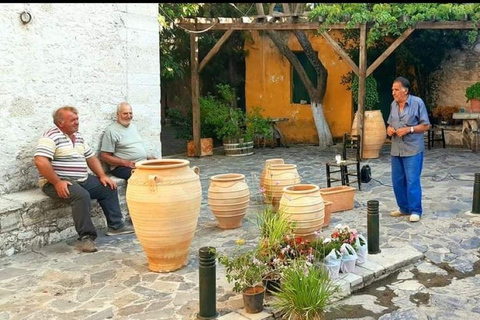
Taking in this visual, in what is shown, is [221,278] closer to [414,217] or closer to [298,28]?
[414,217]

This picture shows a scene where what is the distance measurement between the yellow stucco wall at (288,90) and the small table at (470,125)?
259 cm

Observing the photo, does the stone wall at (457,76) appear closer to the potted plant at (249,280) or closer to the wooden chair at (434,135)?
the wooden chair at (434,135)

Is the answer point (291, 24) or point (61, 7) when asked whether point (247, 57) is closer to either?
point (291, 24)

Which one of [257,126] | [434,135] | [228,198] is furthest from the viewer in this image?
[434,135]

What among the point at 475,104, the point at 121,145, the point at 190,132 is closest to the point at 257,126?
the point at 190,132

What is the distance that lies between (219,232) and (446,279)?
2409mm

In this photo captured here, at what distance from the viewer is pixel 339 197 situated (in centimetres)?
664

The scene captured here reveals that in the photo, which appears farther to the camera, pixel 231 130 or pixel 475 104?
pixel 231 130

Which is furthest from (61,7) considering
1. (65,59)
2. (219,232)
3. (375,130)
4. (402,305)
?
(375,130)

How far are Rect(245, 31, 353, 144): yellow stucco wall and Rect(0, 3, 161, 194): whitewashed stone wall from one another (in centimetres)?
722

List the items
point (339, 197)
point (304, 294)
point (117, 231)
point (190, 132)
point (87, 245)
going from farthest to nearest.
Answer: point (190, 132) < point (339, 197) < point (117, 231) < point (87, 245) < point (304, 294)

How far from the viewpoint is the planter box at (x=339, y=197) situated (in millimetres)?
6594

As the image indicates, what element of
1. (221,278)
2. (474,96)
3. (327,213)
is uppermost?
(474,96)

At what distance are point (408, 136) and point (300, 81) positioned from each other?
7743 mm
